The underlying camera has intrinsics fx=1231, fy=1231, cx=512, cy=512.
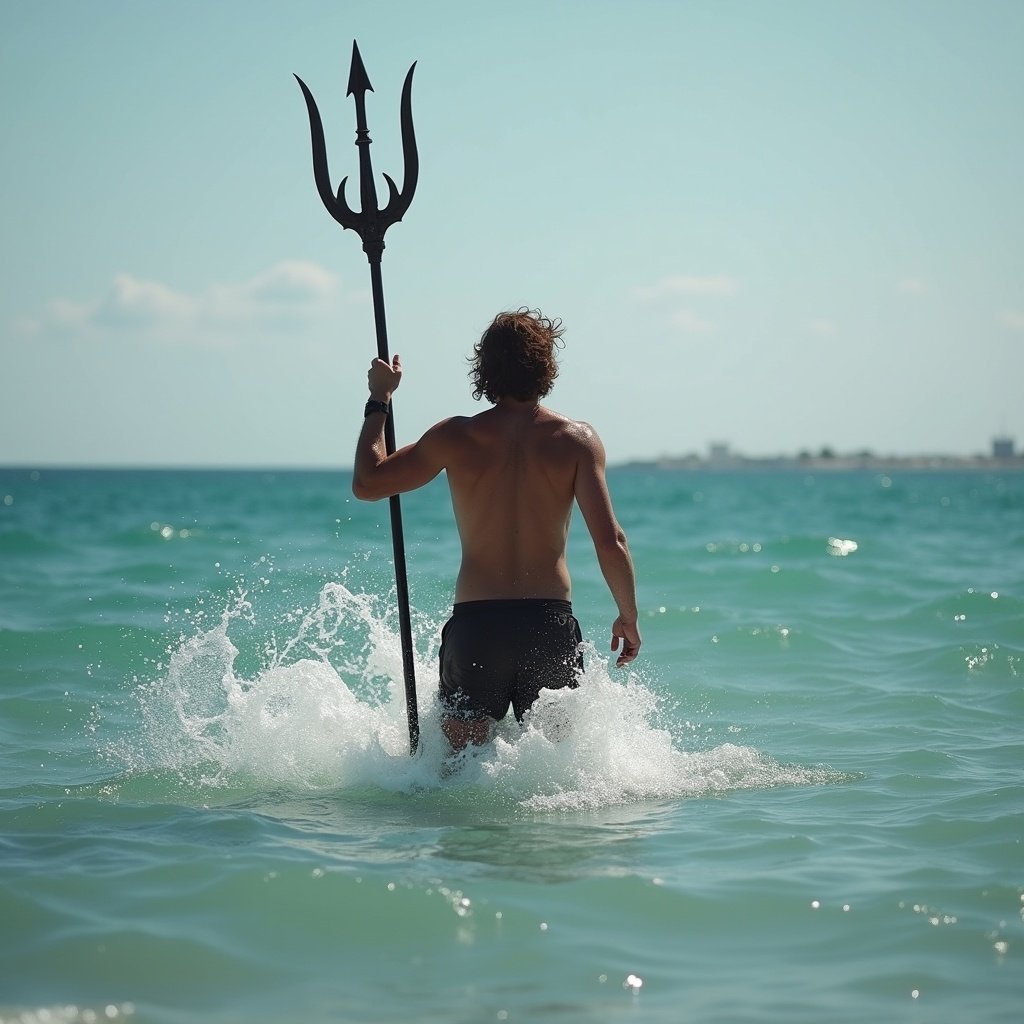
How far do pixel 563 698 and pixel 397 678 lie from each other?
5.50 feet

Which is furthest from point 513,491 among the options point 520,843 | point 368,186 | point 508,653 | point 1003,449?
point 1003,449

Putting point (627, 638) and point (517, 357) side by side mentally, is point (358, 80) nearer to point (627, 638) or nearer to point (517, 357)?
point (517, 357)

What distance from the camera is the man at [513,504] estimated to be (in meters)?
4.46

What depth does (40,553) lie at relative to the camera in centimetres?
1841

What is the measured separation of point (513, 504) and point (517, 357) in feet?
1.75

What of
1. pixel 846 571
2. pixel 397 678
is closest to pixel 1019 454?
pixel 846 571

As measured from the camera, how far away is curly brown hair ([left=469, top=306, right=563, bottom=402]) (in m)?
4.44

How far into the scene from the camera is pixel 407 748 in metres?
5.11

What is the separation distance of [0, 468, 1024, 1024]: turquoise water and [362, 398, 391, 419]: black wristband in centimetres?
128

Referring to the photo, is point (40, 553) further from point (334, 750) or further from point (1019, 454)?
point (1019, 454)

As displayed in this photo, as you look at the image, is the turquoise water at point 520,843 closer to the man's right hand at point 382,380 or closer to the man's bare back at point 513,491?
the man's bare back at point 513,491

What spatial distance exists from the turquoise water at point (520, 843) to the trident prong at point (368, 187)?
6.52 ft

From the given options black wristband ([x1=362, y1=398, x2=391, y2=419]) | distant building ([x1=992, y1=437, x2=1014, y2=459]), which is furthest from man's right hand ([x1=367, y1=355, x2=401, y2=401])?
distant building ([x1=992, y1=437, x2=1014, y2=459])

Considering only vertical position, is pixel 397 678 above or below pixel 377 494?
below
